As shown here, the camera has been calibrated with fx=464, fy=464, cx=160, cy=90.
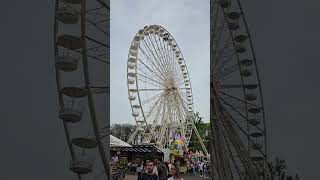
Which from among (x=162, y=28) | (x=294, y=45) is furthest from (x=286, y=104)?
(x=162, y=28)

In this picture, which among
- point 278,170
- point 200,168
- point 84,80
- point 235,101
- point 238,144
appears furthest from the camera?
point 200,168

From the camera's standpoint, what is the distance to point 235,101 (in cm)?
502

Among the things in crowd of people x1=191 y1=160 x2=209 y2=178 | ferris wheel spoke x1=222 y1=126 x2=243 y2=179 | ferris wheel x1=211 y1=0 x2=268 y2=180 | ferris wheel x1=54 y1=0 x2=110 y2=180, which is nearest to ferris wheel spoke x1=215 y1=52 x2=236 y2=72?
ferris wheel x1=211 y1=0 x2=268 y2=180

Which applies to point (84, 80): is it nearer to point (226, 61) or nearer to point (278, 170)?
point (278, 170)

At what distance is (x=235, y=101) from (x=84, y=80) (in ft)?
6.58

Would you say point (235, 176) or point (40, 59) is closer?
point (40, 59)

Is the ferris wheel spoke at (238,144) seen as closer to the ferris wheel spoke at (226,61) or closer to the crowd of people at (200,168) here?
the ferris wheel spoke at (226,61)

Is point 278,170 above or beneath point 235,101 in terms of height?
beneath

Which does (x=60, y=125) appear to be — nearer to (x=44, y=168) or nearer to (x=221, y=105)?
(x=44, y=168)

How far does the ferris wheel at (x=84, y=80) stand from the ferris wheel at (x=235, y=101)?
1529 millimetres

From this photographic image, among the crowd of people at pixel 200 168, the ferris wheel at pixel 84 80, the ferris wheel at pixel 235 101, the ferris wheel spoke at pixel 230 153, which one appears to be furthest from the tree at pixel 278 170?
the crowd of people at pixel 200 168

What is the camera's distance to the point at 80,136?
134 inches

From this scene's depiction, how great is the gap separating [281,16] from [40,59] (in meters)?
2.25

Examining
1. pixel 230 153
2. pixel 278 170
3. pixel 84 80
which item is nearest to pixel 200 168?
pixel 230 153
